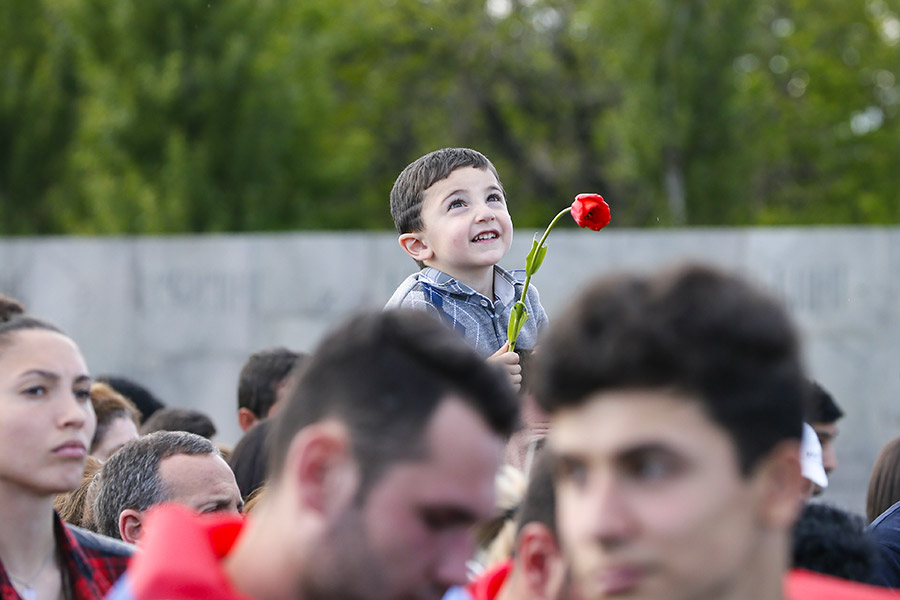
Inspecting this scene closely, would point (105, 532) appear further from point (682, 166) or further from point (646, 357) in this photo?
point (682, 166)

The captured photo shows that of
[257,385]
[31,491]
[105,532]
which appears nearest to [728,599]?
[31,491]

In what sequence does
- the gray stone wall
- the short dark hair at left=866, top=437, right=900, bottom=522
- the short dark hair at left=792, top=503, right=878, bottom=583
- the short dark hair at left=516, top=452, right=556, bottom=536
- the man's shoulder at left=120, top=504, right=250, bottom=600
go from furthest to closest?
the gray stone wall
the short dark hair at left=866, top=437, right=900, bottom=522
the short dark hair at left=792, top=503, right=878, bottom=583
the short dark hair at left=516, top=452, right=556, bottom=536
the man's shoulder at left=120, top=504, right=250, bottom=600

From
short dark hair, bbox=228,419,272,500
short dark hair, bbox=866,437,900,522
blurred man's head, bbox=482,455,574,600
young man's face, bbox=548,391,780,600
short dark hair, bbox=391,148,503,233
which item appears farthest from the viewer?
short dark hair, bbox=228,419,272,500

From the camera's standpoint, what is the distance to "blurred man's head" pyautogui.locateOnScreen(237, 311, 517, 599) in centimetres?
195

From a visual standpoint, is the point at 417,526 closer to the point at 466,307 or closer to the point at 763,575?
the point at 763,575

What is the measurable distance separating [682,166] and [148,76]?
740cm

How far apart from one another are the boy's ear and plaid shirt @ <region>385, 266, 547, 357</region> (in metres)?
0.05

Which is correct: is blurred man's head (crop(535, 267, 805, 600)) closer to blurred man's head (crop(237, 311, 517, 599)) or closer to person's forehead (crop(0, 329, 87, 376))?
blurred man's head (crop(237, 311, 517, 599))

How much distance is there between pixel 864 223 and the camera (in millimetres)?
21172

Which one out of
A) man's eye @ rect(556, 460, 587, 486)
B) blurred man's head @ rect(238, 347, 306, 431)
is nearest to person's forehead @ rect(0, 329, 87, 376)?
man's eye @ rect(556, 460, 587, 486)

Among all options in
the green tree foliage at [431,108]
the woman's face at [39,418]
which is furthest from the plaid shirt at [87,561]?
the green tree foliage at [431,108]

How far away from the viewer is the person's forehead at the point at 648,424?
177 centimetres

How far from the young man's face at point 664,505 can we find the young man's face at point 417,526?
256mm

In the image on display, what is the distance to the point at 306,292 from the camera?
11492mm
